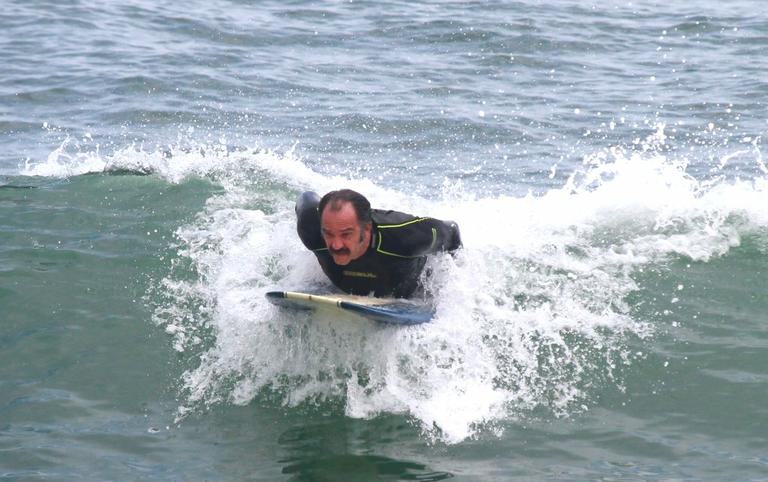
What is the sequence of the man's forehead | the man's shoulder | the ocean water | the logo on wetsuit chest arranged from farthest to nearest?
the logo on wetsuit chest
the man's shoulder
the ocean water
the man's forehead

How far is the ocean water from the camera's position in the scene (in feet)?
20.2

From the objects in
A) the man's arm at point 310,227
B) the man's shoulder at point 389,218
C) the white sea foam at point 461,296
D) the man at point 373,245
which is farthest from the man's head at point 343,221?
the white sea foam at point 461,296

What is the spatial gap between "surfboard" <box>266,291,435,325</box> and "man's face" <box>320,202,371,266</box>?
0.91 ft

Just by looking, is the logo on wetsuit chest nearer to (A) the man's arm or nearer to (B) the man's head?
(A) the man's arm

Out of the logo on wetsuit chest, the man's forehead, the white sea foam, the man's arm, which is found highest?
the man's forehead

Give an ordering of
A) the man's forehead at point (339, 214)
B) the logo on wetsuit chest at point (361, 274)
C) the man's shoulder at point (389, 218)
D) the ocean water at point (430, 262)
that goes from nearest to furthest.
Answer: the man's forehead at point (339, 214), the ocean water at point (430, 262), the man's shoulder at point (389, 218), the logo on wetsuit chest at point (361, 274)

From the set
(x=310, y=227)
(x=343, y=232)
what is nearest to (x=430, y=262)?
(x=310, y=227)

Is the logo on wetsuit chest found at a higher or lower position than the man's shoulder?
lower

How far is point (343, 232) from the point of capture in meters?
6.12

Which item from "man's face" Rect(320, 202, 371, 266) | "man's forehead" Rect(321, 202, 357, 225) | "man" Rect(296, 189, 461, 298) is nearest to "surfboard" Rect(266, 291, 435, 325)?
"man" Rect(296, 189, 461, 298)

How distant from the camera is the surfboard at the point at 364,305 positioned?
619 centimetres

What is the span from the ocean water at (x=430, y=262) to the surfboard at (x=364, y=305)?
18 centimetres

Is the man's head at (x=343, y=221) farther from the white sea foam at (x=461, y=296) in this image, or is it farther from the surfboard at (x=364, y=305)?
the white sea foam at (x=461, y=296)

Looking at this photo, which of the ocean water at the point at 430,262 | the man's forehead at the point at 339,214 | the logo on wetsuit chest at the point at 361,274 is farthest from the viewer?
the logo on wetsuit chest at the point at 361,274
